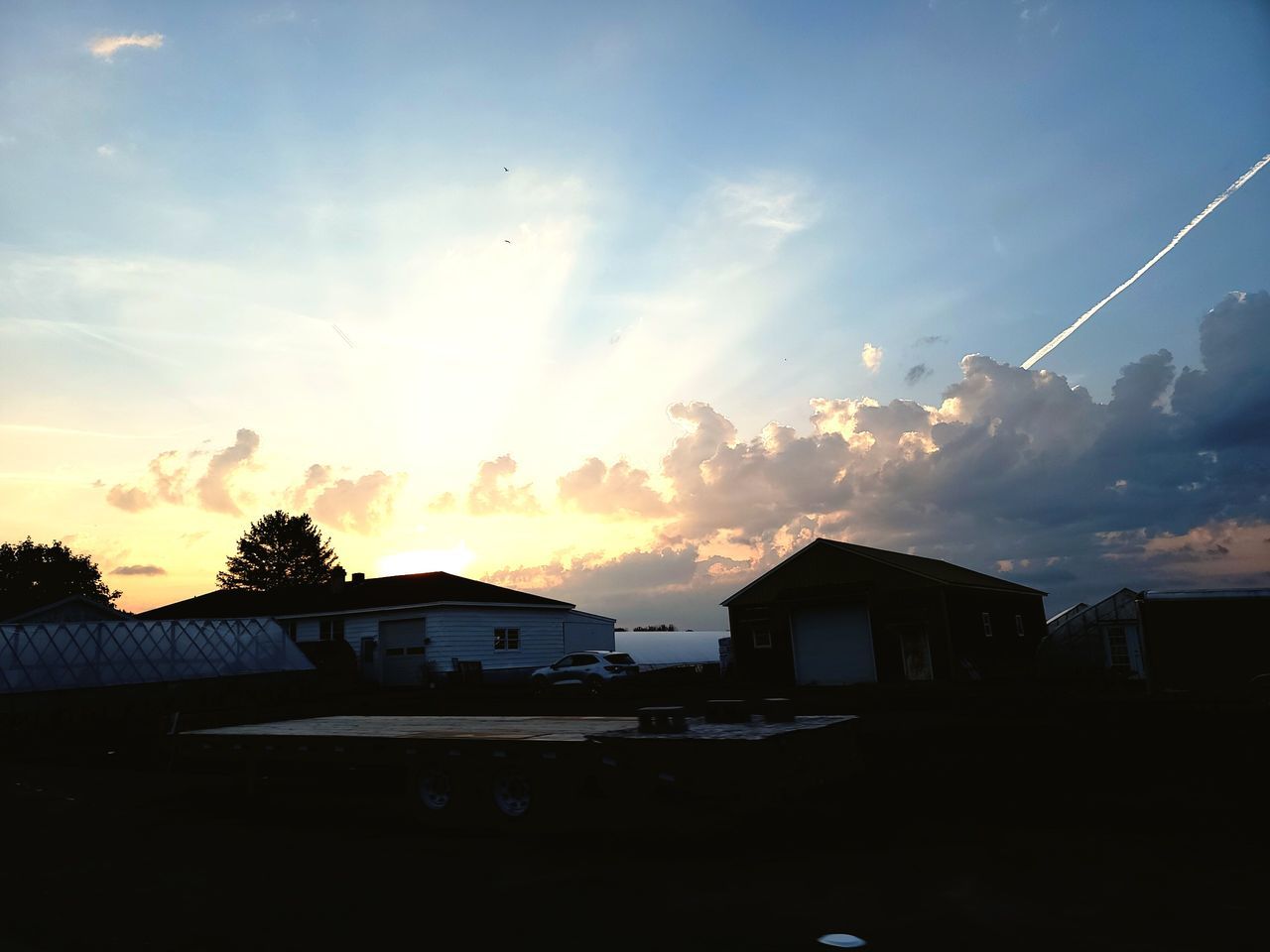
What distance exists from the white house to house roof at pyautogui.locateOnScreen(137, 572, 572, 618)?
0.23 feet

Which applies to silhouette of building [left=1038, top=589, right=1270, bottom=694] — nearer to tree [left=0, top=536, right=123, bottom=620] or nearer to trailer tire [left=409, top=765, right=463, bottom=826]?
trailer tire [left=409, top=765, right=463, bottom=826]

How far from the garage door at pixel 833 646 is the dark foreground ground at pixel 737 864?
19527 mm

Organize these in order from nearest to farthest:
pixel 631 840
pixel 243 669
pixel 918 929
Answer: pixel 918 929 < pixel 631 840 < pixel 243 669

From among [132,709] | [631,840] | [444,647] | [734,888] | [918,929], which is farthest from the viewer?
[444,647]

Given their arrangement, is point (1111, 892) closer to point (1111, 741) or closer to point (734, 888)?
point (734, 888)

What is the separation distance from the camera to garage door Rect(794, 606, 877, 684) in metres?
32.4

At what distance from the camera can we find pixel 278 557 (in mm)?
78625

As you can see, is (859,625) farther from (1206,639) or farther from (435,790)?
(435,790)

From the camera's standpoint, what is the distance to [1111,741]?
40.1 ft

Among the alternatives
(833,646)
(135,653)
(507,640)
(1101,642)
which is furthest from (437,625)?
(1101,642)

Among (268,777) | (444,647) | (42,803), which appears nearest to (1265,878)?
(268,777)

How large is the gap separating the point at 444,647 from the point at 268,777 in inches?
856

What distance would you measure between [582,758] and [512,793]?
136 cm

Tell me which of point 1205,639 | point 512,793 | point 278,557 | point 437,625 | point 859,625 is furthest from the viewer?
point 278,557
